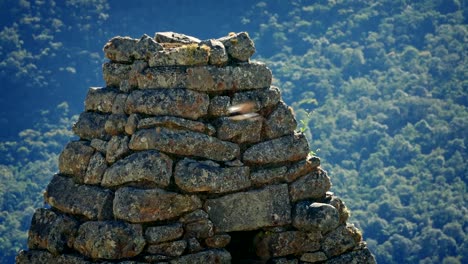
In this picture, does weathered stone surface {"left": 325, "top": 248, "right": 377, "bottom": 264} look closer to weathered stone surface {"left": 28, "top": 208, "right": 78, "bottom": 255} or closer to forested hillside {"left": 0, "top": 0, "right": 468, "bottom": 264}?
weathered stone surface {"left": 28, "top": 208, "right": 78, "bottom": 255}

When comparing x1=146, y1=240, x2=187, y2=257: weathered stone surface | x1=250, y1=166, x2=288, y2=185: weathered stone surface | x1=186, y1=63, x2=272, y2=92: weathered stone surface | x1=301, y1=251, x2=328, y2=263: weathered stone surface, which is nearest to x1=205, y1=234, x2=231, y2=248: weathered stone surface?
x1=146, y1=240, x2=187, y2=257: weathered stone surface

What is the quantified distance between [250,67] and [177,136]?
5.54ft

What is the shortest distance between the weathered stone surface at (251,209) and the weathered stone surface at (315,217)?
163 millimetres

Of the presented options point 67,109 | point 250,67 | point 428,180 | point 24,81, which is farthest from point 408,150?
point 250,67

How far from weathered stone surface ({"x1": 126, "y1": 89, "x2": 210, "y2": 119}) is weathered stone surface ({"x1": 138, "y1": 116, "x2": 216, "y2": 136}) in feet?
0.31

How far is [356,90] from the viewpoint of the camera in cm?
15562

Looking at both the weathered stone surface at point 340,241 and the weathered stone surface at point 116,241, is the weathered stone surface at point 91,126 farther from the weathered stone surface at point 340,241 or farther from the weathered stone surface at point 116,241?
the weathered stone surface at point 340,241

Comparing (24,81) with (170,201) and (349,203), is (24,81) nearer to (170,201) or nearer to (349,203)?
(349,203)

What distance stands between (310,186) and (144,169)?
2.62 meters

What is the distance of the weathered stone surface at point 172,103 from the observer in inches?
506

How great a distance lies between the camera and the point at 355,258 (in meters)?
13.4

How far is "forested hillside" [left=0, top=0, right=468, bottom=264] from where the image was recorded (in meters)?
97.9

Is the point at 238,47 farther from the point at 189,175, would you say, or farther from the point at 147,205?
the point at 147,205

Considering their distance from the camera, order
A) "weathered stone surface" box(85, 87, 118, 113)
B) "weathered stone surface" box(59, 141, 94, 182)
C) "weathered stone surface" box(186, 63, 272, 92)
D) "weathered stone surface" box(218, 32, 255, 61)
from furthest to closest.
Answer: "weathered stone surface" box(85, 87, 118, 113), "weathered stone surface" box(218, 32, 255, 61), "weathered stone surface" box(59, 141, 94, 182), "weathered stone surface" box(186, 63, 272, 92)
